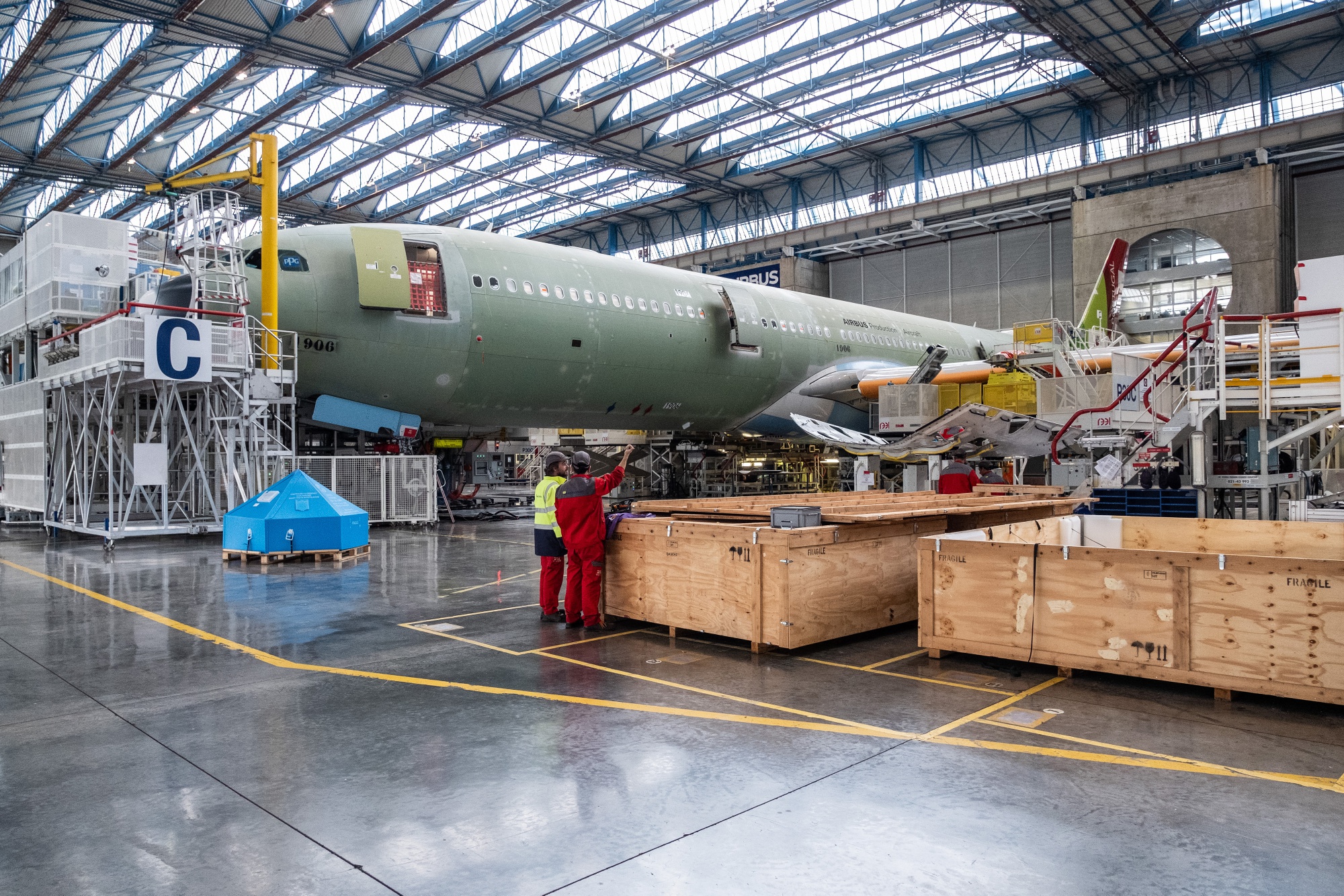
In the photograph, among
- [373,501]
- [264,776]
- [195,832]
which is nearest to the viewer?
[195,832]

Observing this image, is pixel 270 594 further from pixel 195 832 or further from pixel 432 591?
pixel 195 832

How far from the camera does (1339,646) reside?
17.9ft

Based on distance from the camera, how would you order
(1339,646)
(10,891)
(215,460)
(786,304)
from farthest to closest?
1. (786,304)
2. (215,460)
3. (1339,646)
4. (10,891)

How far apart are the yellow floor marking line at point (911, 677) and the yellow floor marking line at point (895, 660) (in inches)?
1.7

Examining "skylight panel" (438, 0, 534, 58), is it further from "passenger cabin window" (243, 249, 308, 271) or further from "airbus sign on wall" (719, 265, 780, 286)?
"airbus sign on wall" (719, 265, 780, 286)

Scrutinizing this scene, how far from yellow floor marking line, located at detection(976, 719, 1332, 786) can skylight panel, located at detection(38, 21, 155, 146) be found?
88.9 feet

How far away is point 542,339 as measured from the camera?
56.0ft

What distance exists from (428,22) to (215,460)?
14.8m

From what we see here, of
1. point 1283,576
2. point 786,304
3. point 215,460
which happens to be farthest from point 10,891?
point 786,304

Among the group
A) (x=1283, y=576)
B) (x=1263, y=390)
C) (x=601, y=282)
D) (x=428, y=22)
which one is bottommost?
(x=1283, y=576)

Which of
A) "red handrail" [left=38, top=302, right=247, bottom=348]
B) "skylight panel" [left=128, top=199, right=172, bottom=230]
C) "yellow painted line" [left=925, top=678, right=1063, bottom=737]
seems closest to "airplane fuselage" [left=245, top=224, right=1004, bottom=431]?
"red handrail" [left=38, top=302, right=247, bottom=348]

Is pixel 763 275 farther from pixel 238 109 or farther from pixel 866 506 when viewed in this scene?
pixel 866 506

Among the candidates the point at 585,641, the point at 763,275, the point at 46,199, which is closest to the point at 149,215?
the point at 46,199

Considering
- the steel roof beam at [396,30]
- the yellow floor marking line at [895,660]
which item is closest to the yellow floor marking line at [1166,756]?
the yellow floor marking line at [895,660]
